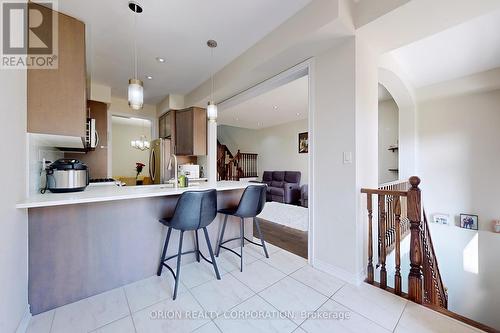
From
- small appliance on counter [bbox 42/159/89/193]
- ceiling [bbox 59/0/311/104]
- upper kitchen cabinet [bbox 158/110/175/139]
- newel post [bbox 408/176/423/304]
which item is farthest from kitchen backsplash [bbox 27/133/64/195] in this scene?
newel post [bbox 408/176/423/304]

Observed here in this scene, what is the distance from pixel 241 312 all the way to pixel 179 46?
303cm

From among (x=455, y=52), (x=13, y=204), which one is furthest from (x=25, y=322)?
(x=455, y=52)

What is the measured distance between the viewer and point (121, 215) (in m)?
1.93

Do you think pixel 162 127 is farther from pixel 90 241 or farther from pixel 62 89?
pixel 90 241

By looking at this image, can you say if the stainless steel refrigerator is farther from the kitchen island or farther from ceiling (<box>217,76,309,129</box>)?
the kitchen island

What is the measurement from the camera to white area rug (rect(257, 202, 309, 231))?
3779 mm

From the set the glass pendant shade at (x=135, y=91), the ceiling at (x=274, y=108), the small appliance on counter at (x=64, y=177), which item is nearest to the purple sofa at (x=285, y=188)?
the ceiling at (x=274, y=108)

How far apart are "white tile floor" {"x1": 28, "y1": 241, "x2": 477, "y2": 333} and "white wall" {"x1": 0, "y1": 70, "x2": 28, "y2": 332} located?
0.33 metres

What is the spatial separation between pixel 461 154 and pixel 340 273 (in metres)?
3.60

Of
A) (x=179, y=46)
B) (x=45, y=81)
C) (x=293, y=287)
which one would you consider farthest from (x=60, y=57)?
(x=293, y=287)

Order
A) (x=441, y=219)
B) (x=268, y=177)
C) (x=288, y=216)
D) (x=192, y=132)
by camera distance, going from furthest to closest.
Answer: (x=268, y=177) < (x=288, y=216) < (x=192, y=132) < (x=441, y=219)

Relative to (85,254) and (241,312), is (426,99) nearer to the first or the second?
(241,312)

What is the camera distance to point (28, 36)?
4.99 ft

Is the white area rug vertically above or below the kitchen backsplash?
below
